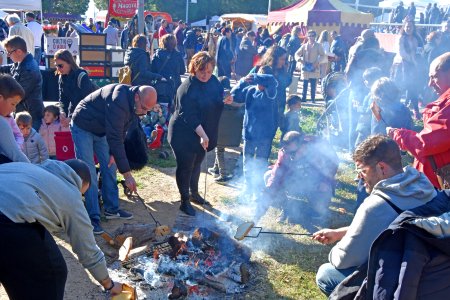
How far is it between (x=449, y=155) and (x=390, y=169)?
135 cm

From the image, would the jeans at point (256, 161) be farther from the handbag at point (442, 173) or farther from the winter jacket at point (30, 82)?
the winter jacket at point (30, 82)

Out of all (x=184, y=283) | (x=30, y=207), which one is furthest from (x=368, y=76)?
(x=30, y=207)

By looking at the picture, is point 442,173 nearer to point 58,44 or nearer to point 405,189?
point 405,189

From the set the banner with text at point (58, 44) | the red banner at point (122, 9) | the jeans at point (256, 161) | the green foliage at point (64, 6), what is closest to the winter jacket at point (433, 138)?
the jeans at point (256, 161)

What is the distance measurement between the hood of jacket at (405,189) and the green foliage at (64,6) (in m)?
54.0

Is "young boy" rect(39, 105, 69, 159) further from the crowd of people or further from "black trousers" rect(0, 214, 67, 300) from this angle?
"black trousers" rect(0, 214, 67, 300)

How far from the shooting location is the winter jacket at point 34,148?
226 inches

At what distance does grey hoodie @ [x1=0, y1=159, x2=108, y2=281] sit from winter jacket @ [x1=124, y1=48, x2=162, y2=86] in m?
5.70

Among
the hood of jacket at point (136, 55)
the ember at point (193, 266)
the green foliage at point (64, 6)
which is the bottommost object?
the ember at point (193, 266)

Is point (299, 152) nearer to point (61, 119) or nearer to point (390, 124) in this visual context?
point (390, 124)

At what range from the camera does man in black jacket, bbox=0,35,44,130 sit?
6199 millimetres

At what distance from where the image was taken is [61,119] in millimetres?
6539

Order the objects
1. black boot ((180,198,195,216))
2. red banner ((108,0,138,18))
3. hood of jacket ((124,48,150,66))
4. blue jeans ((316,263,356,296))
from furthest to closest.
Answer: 1. red banner ((108,0,138,18))
2. hood of jacket ((124,48,150,66))
3. black boot ((180,198,195,216))
4. blue jeans ((316,263,356,296))

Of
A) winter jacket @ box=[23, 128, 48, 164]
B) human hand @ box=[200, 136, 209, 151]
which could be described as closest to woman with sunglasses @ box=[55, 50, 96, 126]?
winter jacket @ box=[23, 128, 48, 164]
